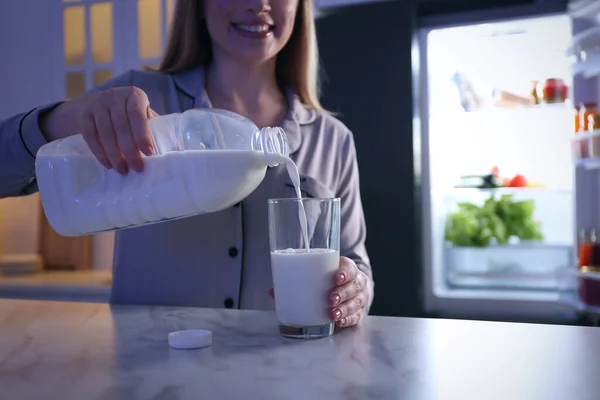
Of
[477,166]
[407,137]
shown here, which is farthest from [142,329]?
[477,166]

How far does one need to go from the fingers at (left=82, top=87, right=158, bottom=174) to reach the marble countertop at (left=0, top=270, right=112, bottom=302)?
1403mm

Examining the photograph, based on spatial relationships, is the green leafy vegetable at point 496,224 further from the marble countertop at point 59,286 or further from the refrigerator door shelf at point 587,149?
the marble countertop at point 59,286

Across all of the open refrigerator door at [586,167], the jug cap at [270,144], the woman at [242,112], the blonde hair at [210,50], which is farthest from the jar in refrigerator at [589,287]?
the jug cap at [270,144]

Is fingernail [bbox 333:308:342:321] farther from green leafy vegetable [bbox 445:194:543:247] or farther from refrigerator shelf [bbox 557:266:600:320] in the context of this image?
green leafy vegetable [bbox 445:194:543:247]

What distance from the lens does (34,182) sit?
985 millimetres

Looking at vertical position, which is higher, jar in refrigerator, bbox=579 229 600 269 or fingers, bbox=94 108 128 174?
fingers, bbox=94 108 128 174

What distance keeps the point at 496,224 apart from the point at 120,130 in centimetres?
196

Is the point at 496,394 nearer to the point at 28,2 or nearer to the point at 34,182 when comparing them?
the point at 34,182

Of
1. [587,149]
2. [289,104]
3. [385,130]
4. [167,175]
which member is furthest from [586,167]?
[167,175]

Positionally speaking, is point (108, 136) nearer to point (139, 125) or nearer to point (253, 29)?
point (139, 125)

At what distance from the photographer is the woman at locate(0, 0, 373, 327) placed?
2.92ft

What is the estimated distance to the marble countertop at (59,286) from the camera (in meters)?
1.99

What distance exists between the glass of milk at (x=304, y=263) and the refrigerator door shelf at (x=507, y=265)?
177 centimetres

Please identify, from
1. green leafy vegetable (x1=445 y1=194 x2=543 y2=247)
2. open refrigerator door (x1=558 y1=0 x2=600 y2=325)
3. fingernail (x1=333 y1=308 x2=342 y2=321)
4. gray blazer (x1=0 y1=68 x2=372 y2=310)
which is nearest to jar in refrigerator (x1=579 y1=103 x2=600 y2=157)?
open refrigerator door (x1=558 y1=0 x2=600 y2=325)
